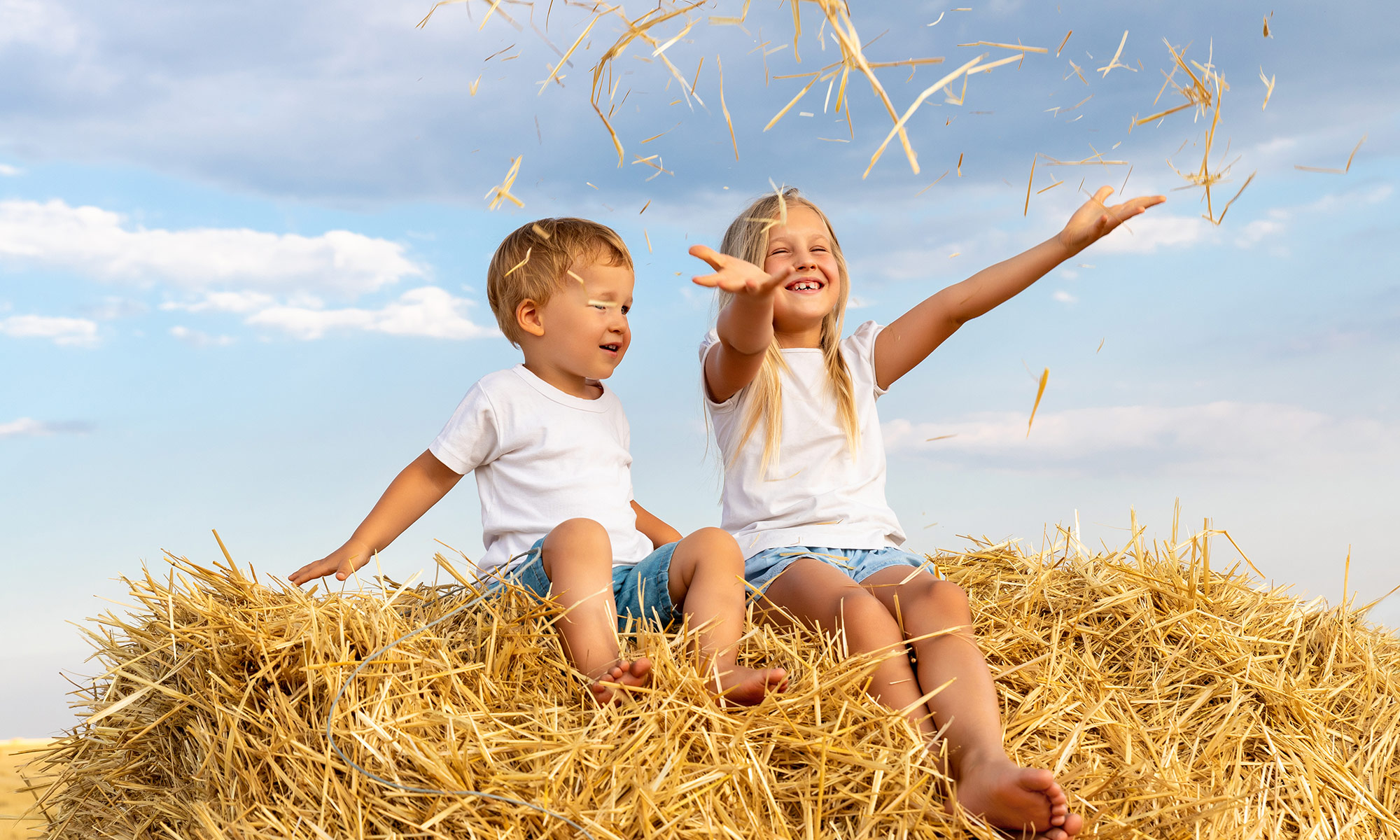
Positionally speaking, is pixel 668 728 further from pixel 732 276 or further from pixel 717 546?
pixel 732 276

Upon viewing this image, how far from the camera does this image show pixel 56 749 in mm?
2459

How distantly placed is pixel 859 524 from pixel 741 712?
3.03ft

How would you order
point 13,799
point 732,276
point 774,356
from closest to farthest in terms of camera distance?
point 732,276 → point 774,356 → point 13,799

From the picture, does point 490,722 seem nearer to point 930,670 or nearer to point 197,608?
point 197,608

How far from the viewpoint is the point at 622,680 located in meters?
1.94

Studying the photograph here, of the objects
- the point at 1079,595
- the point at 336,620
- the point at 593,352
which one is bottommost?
the point at 1079,595

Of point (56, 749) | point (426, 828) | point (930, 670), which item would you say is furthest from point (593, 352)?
point (56, 749)

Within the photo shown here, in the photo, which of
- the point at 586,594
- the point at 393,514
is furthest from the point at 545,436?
the point at 586,594

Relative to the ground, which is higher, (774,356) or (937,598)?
(774,356)

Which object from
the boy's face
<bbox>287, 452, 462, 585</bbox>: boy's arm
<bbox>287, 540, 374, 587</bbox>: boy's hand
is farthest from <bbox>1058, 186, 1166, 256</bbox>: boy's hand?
<bbox>287, 540, 374, 587</bbox>: boy's hand

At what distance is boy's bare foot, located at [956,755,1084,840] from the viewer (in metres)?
1.74

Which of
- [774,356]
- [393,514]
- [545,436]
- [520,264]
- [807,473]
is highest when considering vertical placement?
[520,264]

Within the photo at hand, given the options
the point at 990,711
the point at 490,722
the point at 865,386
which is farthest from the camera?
the point at 865,386

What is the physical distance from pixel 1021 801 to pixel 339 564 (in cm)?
179
